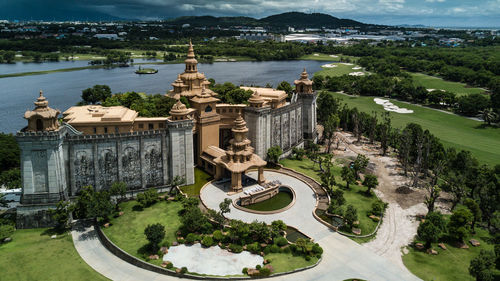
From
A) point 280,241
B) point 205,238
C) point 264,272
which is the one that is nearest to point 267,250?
point 280,241

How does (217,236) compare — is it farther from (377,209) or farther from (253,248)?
(377,209)

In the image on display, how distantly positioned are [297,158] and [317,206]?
21895 millimetres

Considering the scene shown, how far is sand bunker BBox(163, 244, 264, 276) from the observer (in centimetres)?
3950

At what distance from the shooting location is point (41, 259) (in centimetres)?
4141

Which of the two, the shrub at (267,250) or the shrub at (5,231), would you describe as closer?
the shrub at (267,250)

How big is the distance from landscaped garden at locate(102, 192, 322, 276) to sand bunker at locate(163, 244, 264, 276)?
0.36 m

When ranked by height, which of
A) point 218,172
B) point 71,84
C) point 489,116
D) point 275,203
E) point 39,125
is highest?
point 71,84

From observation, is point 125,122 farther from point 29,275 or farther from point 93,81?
point 93,81

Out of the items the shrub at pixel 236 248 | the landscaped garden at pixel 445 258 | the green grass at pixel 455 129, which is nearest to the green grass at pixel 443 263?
the landscaped garden at pixel 445 258

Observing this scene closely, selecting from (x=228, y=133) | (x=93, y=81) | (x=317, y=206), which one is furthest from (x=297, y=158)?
Answer: (x=93, y=81)

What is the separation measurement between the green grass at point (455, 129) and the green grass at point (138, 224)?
219 ft

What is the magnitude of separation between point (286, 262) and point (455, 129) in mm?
83753

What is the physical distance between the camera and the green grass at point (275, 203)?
178 ft

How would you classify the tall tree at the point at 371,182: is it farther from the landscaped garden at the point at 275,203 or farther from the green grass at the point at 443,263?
the green grass at the point at 443,263
